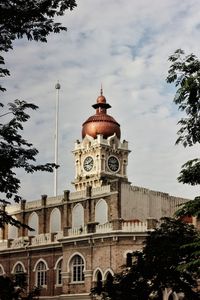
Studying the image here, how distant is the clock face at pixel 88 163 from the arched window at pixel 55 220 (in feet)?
94.5

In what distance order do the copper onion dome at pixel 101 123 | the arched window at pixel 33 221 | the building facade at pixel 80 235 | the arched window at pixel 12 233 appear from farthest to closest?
1. the copper onion dome at pixel 101 123
2. the arched window at pixel 12 233
3. the arched window at pixel 33 221
4. the building facade at pixel 80 235

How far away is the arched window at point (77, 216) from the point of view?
54.5m

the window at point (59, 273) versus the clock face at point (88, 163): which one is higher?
the clock face at point (88, 163)

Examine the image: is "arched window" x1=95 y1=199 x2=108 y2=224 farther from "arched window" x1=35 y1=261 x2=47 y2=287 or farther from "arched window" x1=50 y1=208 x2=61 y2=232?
"arched window" x1=35 y1=261 x2=47 y2=287

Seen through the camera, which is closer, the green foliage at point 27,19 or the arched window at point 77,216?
the green foliage at point 27,19

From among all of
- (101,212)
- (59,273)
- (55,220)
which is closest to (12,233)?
(55,220)

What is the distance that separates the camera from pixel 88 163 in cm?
8694

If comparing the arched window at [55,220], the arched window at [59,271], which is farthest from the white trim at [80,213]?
the arched window at [59,271]

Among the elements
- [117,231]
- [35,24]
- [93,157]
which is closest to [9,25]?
[35,24]

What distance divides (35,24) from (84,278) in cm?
3354

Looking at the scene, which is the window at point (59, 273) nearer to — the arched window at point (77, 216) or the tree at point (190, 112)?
the arched window at point (77, 216)

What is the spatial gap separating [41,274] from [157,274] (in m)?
25.4

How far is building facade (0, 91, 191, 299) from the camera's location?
4550 centimetres

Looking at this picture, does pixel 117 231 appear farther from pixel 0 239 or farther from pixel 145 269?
pixel 0 239
